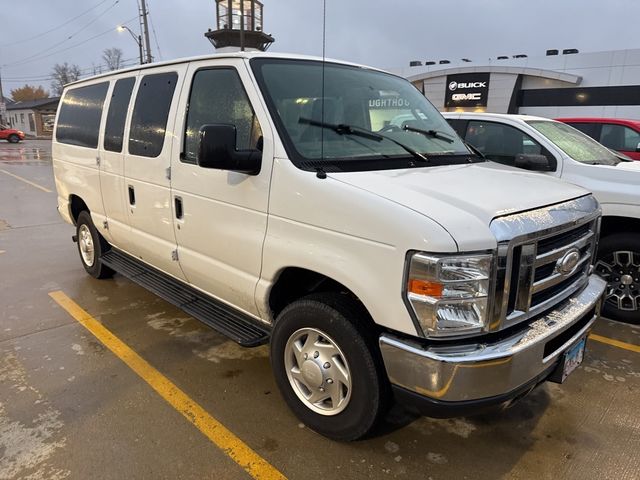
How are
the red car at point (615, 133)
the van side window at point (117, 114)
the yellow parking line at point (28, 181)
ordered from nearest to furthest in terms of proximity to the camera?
1. the van side window at point (117, 114)
2. the red car at point (615, 133)
3. the yellow parking line at point (28, 181)

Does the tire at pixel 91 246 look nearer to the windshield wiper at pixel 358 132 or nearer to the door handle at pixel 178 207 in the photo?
the door handle at pixel 178 207

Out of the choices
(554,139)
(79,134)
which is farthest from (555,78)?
(79,134)

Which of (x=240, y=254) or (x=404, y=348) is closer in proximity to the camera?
(x=404, y=348)

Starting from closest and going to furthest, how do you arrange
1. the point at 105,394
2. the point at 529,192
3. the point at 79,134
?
the point at 529,192
the point at 105,394
the point at 79,134

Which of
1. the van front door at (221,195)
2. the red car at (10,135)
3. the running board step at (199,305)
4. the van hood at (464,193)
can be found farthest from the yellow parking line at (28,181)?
the red car at (10,135)

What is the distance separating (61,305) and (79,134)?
185 cm

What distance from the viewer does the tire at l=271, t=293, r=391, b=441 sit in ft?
7.89

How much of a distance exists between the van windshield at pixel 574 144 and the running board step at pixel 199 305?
392cm

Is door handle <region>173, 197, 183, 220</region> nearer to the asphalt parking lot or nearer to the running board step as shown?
the running board step

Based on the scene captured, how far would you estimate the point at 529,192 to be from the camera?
2590 millimetres

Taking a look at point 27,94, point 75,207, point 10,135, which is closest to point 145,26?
point 10,135

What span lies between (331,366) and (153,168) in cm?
218

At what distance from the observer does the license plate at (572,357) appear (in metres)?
2.52

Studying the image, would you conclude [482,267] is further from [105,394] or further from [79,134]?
[79,134]
